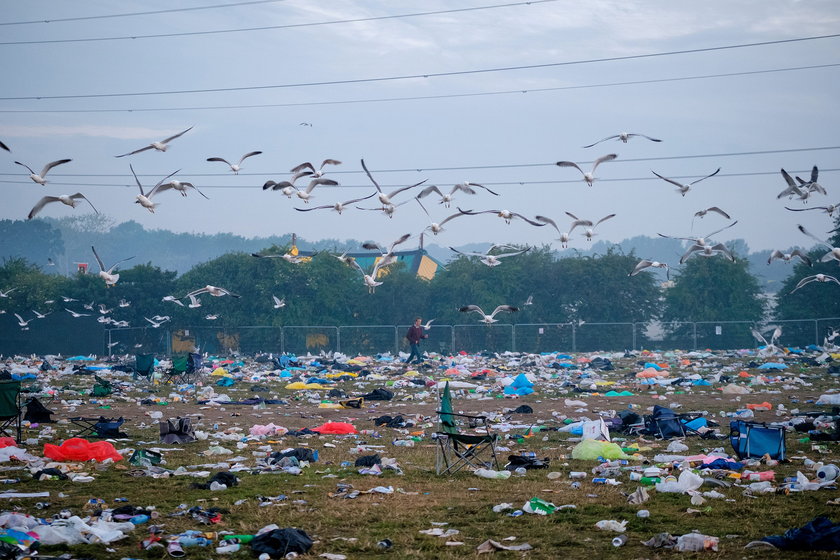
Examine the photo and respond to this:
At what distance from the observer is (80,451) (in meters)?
9.45

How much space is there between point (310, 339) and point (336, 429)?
2363cm

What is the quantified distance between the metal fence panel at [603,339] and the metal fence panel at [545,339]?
0.45 metres

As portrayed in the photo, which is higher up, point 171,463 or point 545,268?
point 545,268

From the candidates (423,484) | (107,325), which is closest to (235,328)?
(107,325)

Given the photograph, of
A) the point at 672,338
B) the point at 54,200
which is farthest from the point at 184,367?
the point at 672,338

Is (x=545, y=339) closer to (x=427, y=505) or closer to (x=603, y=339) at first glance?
(x=603, y=339)

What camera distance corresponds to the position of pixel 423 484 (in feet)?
26.4

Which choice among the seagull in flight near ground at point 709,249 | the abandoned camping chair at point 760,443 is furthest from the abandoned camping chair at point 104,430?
the seagull in flight near ground at point 709,249

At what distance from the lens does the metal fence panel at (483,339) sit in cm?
3331

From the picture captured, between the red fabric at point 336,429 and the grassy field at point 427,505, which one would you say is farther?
the red fabric at point 336,429

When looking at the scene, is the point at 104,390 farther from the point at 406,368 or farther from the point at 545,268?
the point at 545,268

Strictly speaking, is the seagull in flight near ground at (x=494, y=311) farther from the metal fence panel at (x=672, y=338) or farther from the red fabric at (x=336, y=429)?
the metal fence panel at (x=672, y=338)

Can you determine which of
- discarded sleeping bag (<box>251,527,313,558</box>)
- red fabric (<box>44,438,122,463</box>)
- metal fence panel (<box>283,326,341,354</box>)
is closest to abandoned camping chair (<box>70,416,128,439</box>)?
red fabric (<box>44,438,122,463</box>)

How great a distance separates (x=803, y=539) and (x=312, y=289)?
3484cm
